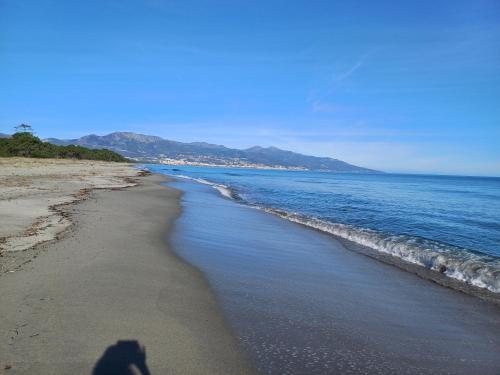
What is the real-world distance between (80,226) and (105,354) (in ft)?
28.2

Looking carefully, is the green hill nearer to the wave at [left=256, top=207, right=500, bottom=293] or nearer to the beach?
the beach

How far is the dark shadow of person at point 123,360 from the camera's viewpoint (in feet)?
13.6

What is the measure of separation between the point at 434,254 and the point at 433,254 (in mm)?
32

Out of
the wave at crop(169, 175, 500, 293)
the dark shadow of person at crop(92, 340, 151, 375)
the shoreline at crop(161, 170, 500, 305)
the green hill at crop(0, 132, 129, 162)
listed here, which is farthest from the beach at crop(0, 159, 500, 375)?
the green hill at crop(0, 132, 129, 162)

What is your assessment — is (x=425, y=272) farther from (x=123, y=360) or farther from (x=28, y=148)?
(x=28, y=148)

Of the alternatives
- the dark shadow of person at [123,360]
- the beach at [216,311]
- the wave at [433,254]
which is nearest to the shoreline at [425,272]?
the wave at [433,254]

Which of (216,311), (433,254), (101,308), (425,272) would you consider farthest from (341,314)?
(433,254)

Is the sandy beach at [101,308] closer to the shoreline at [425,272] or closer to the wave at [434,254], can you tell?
the shoreline at [425,272]

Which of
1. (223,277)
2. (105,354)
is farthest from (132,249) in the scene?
(105,354)

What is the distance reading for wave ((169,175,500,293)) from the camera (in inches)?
397

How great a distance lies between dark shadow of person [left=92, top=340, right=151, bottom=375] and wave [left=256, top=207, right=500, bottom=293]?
29.5ft

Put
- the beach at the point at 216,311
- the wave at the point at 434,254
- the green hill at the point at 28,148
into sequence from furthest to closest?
the green hill at the point at 28,148 < the wave at the point at 434,254 < the beach at the point at 216,311

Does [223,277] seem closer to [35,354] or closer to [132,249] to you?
[132,249]

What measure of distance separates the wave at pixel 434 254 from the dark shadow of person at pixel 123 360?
29.5 feet
